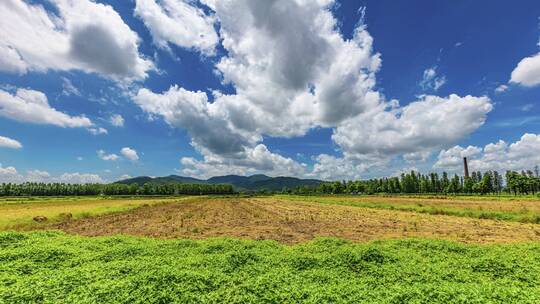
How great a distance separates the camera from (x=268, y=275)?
26.2 ft

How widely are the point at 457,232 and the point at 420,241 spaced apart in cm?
1186

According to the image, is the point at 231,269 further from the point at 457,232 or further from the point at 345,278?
the point at 457,232

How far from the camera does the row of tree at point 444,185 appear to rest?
104062 millimetres

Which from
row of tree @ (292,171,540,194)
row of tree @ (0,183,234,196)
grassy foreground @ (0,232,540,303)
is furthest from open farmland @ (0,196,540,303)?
row of tree @ (0,183,234,196)

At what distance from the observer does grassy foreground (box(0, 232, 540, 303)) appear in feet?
21.2

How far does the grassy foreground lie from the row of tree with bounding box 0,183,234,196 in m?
170

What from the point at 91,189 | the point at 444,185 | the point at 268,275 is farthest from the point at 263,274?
the point at 91,189

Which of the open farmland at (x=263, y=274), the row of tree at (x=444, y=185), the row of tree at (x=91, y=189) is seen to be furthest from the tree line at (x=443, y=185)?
the open farmland at (x=263, y=274)

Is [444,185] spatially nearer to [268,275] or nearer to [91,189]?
[268,275]

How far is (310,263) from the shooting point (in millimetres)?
9461

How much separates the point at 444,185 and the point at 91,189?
636 feet

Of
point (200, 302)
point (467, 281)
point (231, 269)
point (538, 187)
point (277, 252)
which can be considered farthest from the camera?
point (538, 187)

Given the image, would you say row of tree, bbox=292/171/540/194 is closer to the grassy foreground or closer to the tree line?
the tree line

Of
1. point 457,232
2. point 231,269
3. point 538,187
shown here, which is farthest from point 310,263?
point 538,187
